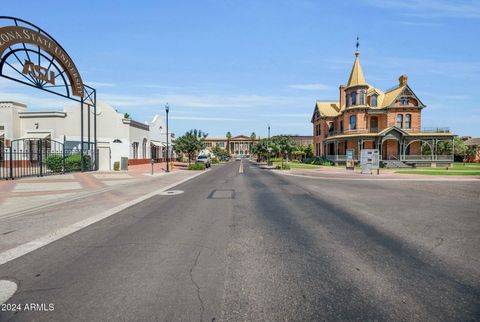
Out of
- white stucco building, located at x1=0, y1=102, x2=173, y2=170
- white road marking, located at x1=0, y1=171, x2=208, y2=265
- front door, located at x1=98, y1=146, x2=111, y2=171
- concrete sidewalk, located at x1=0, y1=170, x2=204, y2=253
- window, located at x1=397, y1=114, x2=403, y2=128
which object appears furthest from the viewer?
window, located at x1=397, y1=114, x2=403, y2=128

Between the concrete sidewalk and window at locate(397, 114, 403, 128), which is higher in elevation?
window at locate(397, 114, 403, 128)

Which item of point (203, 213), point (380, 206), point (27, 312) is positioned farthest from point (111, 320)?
point (380, 206)

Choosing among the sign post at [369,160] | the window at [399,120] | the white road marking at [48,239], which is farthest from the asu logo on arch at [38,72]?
the window at [399,120]

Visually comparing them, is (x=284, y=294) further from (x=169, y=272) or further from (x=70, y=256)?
(x=70, y=256)

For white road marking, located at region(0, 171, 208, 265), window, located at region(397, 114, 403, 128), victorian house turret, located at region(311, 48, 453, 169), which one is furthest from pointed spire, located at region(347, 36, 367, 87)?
white road marking, located at region(0, 171, 208, 265)

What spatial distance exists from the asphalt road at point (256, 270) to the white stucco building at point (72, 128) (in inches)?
1009

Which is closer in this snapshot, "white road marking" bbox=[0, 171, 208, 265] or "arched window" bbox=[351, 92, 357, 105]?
"white road marking" bbox=[0, 171, 208, 265]

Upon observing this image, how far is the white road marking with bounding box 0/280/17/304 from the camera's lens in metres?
3.25

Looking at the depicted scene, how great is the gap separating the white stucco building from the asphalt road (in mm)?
25621

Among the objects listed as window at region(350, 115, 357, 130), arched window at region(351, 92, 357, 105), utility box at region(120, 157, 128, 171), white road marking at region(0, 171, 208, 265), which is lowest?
white road marking at region(0, 171, 208, 265)

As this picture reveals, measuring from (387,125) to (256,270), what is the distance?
139 ft

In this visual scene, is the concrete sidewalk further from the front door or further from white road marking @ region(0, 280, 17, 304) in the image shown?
the front door

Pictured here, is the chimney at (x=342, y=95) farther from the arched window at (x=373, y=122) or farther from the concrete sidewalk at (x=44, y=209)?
the concrete sidewalk at (x=44, y=209)

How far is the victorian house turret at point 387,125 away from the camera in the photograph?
3772 centimetres
